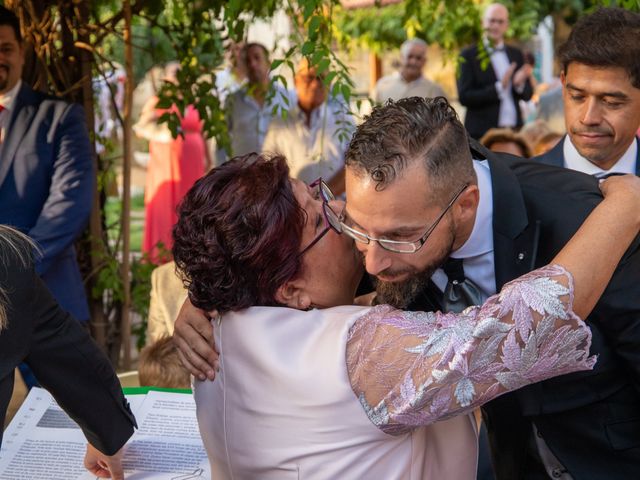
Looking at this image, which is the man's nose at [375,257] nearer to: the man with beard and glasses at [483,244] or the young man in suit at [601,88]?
the man with beard and glasses at [483,244]

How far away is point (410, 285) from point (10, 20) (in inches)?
92.7

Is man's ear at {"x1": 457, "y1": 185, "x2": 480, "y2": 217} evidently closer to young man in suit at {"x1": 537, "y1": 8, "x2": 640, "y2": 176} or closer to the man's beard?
the man's beard

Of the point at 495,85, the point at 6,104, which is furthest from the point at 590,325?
the point at 495,85

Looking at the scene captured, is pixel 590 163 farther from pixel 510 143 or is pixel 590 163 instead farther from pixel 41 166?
pixel 41 166

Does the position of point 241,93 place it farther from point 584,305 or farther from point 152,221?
point 584,305

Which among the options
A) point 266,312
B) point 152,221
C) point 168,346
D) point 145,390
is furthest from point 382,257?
point 152,221

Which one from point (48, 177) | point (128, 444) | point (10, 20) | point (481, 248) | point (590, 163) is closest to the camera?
point (481, 248)

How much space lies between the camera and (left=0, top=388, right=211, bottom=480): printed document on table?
2.48 meters

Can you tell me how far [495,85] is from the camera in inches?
324

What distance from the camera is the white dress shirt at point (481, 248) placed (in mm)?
2178

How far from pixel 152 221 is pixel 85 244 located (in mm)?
3386

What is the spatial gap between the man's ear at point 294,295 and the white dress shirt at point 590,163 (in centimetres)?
133

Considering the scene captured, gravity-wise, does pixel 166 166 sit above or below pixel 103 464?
below

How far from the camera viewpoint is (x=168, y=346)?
3.22m
